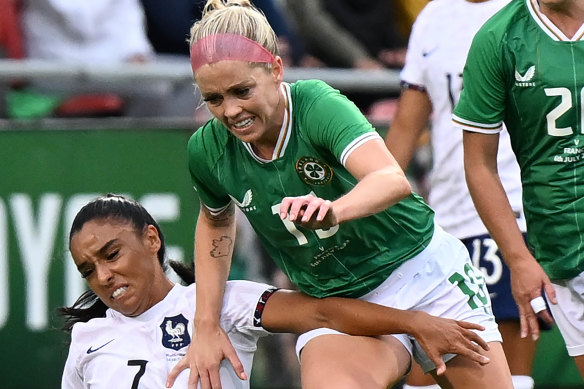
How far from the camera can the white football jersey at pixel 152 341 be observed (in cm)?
432

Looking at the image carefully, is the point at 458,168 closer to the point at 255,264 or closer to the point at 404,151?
the point at 404,151

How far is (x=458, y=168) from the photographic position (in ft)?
18.1

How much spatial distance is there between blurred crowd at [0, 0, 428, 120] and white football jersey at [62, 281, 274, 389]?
2.54 metres

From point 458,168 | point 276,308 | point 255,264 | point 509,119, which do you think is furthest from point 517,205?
point 255,264

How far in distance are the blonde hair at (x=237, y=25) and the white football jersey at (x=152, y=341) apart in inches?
36.7

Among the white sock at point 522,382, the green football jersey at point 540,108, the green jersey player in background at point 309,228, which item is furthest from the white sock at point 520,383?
the green jersey player in background at point 309,228

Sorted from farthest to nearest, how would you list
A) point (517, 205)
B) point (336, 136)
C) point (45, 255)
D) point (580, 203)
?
1. point (45, 255)
2. point (517, 205)
3. point (580, 203)
4. point (336, 136)

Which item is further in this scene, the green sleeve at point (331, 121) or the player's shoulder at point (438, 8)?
the player's shoulder at point (438, 8)

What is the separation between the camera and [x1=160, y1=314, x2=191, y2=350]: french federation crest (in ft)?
14.4

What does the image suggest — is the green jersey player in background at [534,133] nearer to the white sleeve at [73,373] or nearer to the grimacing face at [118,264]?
the grimacing face at [118,264]

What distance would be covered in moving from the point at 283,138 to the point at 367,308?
1.99ft

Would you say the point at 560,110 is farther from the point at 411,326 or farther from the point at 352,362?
the point at 352,362

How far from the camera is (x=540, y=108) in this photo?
425 cm

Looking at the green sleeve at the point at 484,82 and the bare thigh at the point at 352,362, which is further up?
the green sleeve at the point at 484,82
